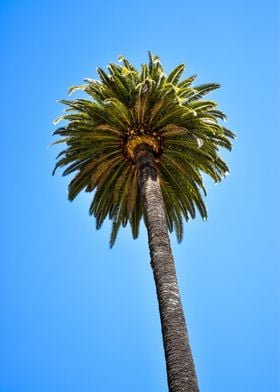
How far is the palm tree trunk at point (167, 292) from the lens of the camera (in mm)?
10366

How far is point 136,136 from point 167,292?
21.2ft

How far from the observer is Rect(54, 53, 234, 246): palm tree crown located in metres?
16.6

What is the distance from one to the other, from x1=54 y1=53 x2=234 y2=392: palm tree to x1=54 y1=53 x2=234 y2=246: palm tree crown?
0.03 meters

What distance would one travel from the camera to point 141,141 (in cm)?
1670

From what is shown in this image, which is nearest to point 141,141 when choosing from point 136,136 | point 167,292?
point 136,136

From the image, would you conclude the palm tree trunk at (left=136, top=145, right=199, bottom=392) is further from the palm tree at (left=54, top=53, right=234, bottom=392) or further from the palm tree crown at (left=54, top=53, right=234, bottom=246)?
the palm tree crown at (left=54, top=53, right=234, bottom=246)

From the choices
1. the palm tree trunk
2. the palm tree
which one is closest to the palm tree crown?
the palm tree

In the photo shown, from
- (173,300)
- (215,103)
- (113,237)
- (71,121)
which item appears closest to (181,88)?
(215,103)

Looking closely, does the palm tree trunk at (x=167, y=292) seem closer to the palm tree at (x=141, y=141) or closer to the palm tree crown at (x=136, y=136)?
the palm tree at (x=141, y=141)

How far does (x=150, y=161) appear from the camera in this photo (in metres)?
16.2

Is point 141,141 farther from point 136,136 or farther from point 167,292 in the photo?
point 167,292

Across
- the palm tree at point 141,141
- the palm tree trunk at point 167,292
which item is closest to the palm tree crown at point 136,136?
the palm tree at point 141,141

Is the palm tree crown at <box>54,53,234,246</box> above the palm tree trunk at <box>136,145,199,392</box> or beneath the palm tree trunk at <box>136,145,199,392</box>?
above

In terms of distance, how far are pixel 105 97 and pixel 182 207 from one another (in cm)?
512
